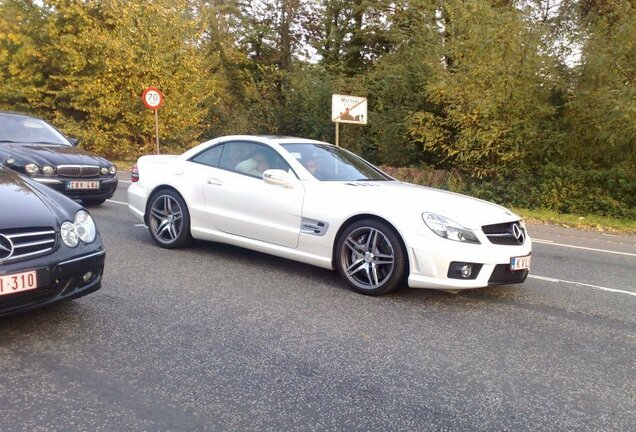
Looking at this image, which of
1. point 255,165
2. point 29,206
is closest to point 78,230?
point 29,206

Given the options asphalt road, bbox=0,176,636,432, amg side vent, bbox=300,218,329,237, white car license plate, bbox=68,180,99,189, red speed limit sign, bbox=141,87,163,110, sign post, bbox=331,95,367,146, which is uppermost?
red speed limit sign, bbox=141,87,163,110

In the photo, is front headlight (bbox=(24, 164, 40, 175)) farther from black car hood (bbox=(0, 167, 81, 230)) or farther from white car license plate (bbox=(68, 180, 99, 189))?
black car hood (bbox=(0, 167, 81, 230))

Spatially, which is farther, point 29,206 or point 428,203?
point 428,203

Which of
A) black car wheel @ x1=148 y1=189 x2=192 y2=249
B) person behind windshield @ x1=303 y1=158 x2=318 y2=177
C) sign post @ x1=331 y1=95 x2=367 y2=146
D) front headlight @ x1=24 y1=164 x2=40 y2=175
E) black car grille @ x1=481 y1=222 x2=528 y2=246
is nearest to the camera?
black car grille @ x1=481 y1=222 x2=528 y2=246

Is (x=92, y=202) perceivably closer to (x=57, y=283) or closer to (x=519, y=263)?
(x=57, y=283)

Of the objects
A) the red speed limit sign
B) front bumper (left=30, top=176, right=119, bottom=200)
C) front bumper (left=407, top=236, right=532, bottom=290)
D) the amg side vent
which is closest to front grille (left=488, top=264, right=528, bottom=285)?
front bumper (left=407, top=236, right=532, bottom=290)

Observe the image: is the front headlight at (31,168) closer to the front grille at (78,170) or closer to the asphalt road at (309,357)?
the front grille at (78,170)

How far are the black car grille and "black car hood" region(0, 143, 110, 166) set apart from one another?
6.63 metres

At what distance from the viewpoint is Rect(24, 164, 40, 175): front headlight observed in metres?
8.07

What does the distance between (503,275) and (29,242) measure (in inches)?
147

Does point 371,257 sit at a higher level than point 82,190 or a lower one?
lower

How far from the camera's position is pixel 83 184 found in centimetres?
876

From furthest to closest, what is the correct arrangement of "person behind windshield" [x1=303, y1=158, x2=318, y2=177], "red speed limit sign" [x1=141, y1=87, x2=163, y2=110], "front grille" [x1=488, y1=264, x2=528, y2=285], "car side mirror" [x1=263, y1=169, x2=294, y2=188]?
"red speed limit sign" [x1=141, y1=87, x2=163, y2=110] → "person behind windshield" [x1=303, y1=158, x2=318, y2=177] → "car side mirror" [x1=263, y1=169, x2=294, y2=188] → "front grille" [x1=488, y1=264, x2=528, y2=285]

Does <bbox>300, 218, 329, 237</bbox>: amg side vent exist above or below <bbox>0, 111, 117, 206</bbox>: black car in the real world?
below
